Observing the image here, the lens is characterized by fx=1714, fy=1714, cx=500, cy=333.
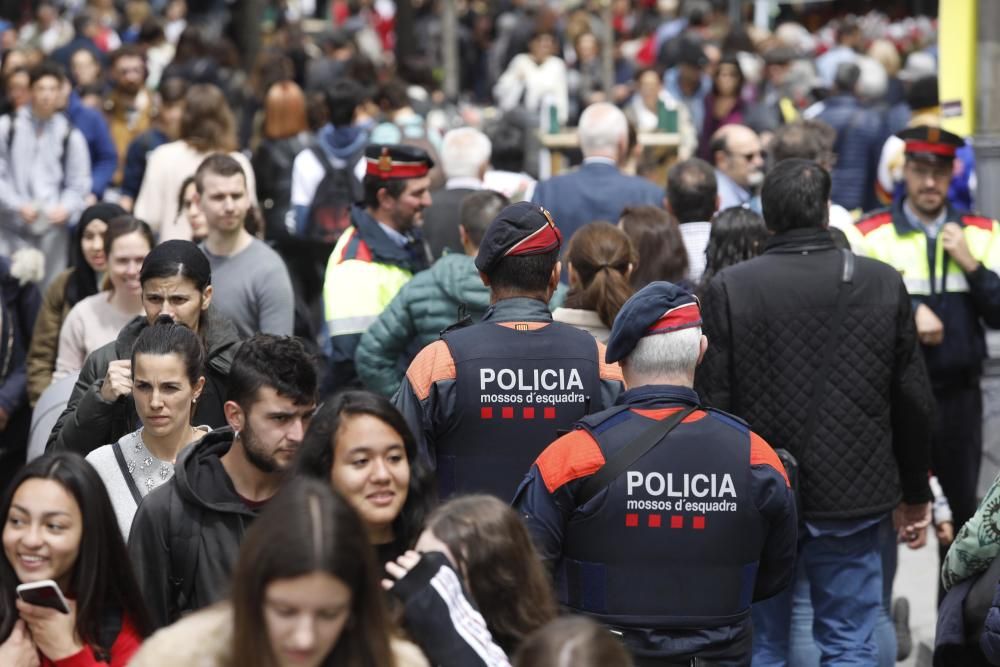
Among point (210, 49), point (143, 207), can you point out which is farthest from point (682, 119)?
point (143, 207)

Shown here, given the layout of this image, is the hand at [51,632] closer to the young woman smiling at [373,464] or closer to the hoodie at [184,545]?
the hoodie at [184,545]

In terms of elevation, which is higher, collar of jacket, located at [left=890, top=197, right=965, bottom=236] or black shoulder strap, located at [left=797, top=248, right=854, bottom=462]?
collar of jacket, located at [left=890, top=197, right=965, bottom=236]

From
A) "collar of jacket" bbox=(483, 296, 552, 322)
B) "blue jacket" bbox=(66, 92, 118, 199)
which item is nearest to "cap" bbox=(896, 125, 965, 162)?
"collar of jacket" bbox=(483, 296, 552, 322)

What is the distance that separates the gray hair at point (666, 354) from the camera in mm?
4949

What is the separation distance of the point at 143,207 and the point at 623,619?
5.69 m

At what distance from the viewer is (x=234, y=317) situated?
7465mm

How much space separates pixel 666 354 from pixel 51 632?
6.21 ft

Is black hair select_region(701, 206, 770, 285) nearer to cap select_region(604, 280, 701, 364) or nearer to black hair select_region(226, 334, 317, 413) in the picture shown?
cap select_region(604, 280, 701, 364)

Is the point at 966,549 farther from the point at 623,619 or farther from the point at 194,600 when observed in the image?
the point at 194,600

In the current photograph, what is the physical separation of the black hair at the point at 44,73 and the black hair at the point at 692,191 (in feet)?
16.9

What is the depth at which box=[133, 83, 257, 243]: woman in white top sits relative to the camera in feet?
31.9

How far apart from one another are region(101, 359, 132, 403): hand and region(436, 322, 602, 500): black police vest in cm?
109

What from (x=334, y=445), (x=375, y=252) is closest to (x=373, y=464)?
(x=334, y=445)

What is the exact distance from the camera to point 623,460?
481cm
